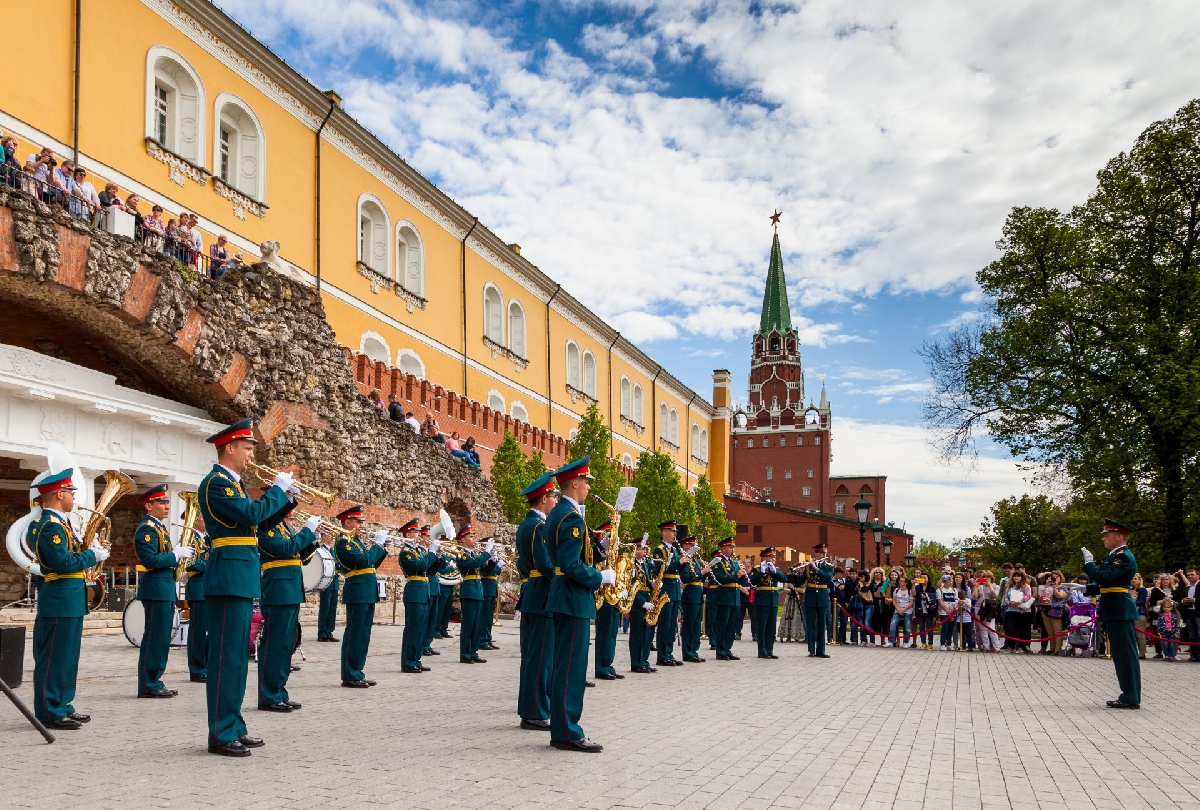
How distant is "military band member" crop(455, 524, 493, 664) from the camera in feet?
45.2

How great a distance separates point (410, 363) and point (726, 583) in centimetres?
1859

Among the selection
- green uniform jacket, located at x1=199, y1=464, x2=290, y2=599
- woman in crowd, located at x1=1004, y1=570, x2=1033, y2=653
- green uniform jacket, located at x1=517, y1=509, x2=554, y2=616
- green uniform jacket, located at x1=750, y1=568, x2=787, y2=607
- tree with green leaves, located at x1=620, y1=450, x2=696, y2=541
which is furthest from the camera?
tree with green leaves, located at x1=620, y1=450, x2=696, y2=541

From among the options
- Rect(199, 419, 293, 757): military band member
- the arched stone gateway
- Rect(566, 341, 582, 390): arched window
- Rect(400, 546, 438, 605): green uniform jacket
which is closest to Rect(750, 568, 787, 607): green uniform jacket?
Rect(400, 546, 438, 605): green uniform jacket

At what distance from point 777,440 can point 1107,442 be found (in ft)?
260

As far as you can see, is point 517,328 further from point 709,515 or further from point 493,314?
point 709,515

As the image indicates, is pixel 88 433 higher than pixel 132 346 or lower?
lower

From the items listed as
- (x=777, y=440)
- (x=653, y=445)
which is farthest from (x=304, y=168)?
(x=777, y=440)

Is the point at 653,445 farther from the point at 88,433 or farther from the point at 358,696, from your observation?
the point at 358,696

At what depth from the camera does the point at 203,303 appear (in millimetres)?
17297

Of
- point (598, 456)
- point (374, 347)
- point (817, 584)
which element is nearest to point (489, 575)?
point (817, 584)

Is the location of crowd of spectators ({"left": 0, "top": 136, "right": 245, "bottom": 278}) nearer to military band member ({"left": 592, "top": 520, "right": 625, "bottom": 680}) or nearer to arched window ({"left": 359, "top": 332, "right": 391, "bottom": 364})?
arched window ({"left": 359, "top": 332, "right": 391, "bottom": 364})

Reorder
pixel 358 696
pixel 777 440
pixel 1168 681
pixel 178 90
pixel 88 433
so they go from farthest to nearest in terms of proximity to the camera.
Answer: pixel 777 440 → pixel 178 90 → pixel 88 433 → pixel 1168 681 → pixel 358 696

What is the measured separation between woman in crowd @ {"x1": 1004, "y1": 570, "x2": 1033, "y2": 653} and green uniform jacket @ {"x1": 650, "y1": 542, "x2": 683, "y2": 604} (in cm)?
927

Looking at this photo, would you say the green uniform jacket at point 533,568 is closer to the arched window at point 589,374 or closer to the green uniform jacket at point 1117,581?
the green uniform jacket at point 1117,581
